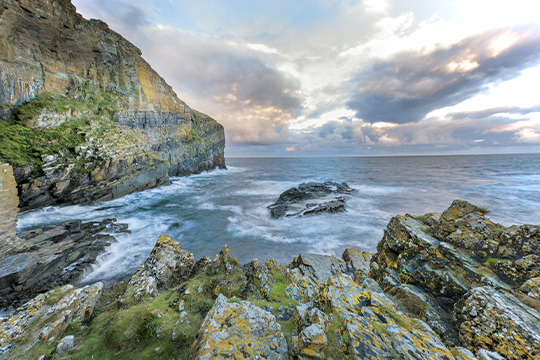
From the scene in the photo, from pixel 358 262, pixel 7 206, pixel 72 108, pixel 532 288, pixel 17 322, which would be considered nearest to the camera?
pixel 532 288

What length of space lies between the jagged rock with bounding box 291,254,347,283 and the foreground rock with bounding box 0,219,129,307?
40.6ft

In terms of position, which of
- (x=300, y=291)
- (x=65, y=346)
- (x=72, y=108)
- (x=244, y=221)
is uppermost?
(x=72, y=108)

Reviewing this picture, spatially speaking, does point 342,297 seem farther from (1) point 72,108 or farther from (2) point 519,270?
(1) point 72,108

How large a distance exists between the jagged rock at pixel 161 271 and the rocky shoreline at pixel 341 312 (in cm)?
9

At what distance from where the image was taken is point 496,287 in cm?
438

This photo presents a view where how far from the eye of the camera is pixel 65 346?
Result: 380 centimetres

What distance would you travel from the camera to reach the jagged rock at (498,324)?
3.06 meters

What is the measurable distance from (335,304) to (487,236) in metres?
5.86

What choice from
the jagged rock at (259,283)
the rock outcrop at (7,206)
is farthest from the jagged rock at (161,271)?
the rock outcrop at (7,206)

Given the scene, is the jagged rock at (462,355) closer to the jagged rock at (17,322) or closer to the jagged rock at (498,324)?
the jagged rock at (498,324)

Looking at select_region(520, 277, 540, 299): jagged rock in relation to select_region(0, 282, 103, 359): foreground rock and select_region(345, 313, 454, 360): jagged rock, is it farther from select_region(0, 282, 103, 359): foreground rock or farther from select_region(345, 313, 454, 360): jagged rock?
select_region(0, 282, 103, 359): foreground rock

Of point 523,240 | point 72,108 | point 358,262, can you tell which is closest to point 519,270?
point 523,240

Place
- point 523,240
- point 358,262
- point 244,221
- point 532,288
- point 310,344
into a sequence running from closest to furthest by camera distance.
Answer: point 310,344 → point 532,288 → point 523,240 → point 358,262 → point 244,221

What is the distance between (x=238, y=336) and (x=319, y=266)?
6.68 metres
